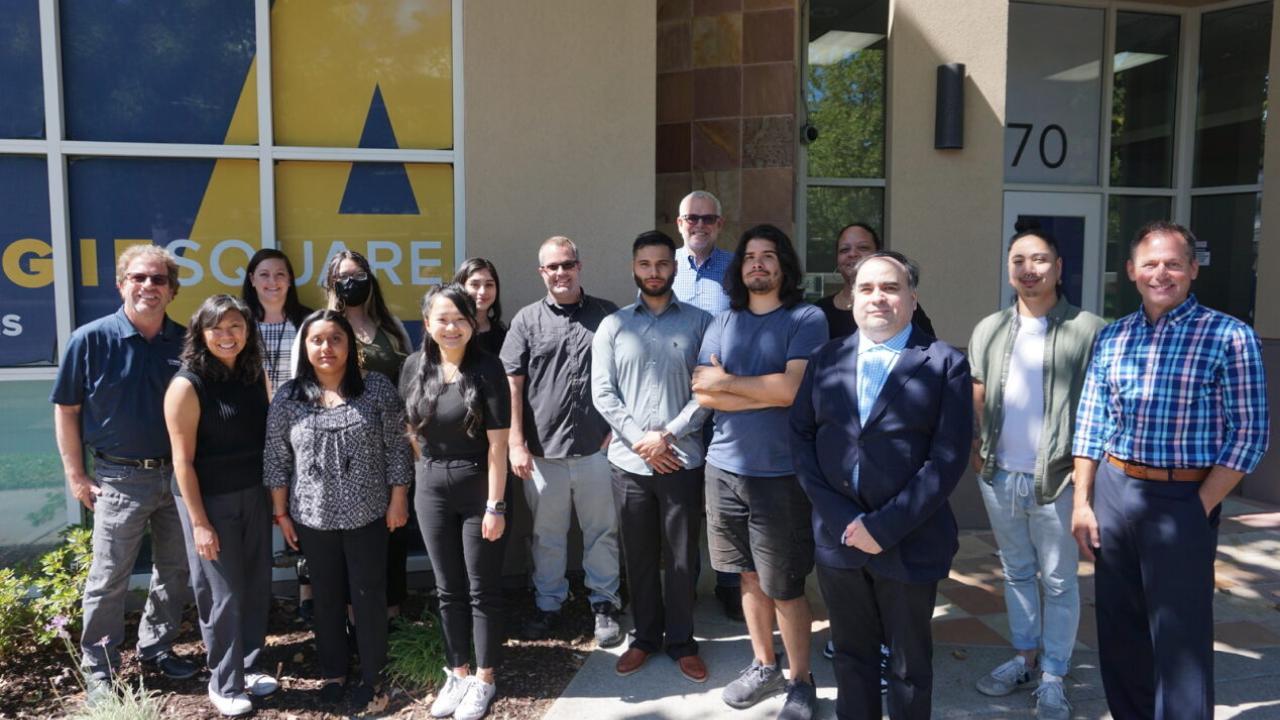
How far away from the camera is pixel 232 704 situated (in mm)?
3785

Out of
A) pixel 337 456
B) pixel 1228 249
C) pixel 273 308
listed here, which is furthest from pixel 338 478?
pixel 1228 249

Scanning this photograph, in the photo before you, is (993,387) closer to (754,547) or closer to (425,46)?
(754,547)

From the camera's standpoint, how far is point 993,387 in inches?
151

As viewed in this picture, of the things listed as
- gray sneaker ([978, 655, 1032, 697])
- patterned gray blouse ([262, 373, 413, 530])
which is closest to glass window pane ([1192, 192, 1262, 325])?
gray sneaker ([978, 655, 1032, 697])

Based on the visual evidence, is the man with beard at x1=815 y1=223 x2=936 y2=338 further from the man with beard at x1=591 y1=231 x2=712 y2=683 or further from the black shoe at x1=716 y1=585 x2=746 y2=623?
the black shoe at x1=716 y1=585 x2=746 y2=623

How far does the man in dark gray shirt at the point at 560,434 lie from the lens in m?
4.40

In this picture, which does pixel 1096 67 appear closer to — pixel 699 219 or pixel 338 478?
pixel 699 219

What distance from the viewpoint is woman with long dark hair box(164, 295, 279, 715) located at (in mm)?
3627

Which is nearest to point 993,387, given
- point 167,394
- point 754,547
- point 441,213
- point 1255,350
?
point 1255,350

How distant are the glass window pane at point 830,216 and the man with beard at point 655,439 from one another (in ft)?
9.77

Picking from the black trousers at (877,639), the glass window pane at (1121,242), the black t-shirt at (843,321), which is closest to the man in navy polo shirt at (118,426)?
the black trousers at (877,639)

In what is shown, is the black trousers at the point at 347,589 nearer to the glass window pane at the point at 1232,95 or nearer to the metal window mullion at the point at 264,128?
the metal window mullion at the point at 264,128

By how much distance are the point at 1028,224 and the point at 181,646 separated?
450 centimetres

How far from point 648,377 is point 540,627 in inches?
60.1
